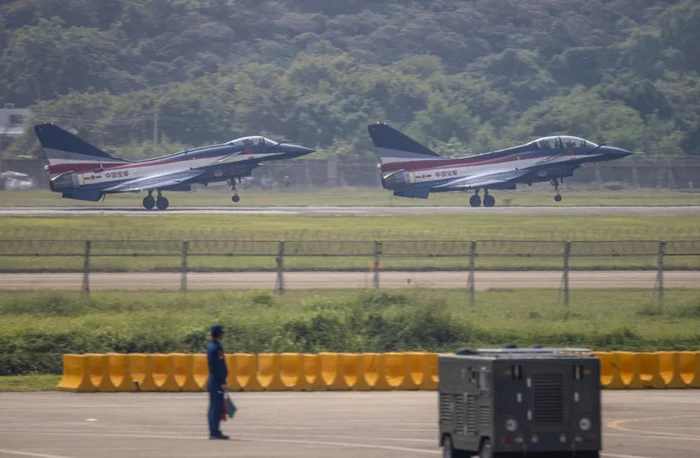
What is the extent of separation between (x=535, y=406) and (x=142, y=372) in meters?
8.98

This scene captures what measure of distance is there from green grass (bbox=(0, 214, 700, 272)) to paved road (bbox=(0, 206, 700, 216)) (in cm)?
229

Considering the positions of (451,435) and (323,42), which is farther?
(323,42)

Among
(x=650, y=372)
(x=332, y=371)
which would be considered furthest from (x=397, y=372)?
(x=650, y=372)

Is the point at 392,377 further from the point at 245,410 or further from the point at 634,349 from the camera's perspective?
the point at 634,349

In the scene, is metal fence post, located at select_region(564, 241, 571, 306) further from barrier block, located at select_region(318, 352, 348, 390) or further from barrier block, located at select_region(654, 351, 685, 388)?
barrier block, located at select_region(318, 352, 348, 390)

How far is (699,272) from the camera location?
34.5 m

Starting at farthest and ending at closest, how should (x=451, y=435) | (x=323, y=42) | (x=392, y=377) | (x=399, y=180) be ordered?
1. (x=323, y=42)
2. (x=399, y=180)
3. (x=392, y=377)
4. (x=451, y=435)

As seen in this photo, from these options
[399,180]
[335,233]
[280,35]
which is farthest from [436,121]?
[335,233]

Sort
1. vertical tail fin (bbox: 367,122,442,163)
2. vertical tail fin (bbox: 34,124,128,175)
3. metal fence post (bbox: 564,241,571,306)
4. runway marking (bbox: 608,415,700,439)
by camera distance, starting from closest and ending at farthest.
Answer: runway marking (bbox: 608,415,700,439) < metal fence post (bbox: 564,241,571,306) < vertical tail fin (bbox: 34,124,128,175) < vertical tail fin (bbox: 367,122,442,163)

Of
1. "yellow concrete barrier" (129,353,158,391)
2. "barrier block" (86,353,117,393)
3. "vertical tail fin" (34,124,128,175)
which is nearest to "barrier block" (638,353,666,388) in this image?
"yellow concrete barrier" (129,353,158,391)

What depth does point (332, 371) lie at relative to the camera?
18.6m

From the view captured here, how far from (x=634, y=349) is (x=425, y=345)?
168 inches

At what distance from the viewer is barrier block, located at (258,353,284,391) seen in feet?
60.7

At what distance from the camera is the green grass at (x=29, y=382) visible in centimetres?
1858
